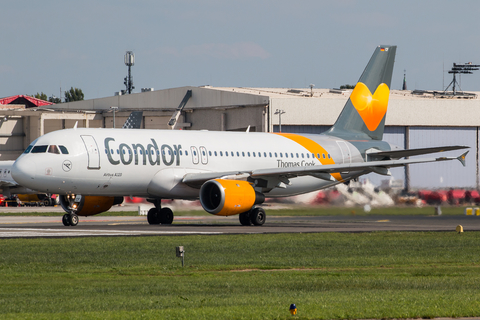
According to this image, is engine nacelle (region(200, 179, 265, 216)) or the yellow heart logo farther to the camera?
the yellow heart logo

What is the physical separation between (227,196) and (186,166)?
151 inches

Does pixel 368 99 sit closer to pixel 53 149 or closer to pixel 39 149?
pixel 53 149

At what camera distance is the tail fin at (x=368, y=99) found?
141 feet

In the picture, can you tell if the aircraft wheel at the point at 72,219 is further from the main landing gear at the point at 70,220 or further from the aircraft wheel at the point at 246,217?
the aircraft wheel at the point at 246,217

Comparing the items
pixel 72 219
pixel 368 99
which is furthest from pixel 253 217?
pixel 368 99

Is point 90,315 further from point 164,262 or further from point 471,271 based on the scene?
point 471,271

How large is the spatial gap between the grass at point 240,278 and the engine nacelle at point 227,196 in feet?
16.7

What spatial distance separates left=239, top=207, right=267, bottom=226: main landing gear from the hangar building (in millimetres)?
36717

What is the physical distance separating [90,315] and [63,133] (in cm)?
2155

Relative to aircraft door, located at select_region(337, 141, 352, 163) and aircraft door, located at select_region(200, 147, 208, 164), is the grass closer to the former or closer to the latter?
aircraft door, located at select_region(200, 147, 208, 164)

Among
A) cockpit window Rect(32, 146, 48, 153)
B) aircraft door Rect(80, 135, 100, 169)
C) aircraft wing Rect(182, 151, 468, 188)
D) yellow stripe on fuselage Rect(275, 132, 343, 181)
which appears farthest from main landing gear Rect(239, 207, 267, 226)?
cockpit window Rect(32, 146, 48, 153)

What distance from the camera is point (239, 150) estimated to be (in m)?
37.1

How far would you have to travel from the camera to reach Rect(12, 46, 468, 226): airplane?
102 ft

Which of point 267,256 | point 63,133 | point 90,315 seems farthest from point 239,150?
point 90,315
